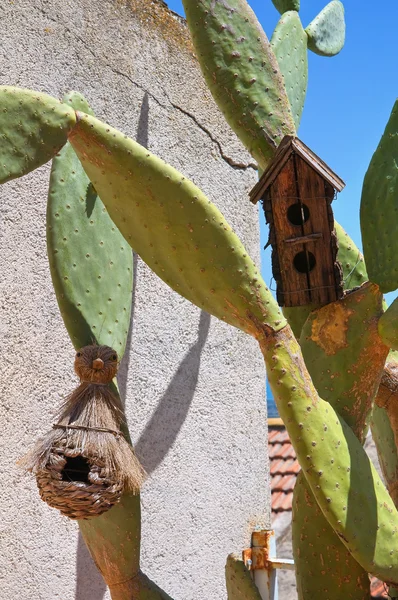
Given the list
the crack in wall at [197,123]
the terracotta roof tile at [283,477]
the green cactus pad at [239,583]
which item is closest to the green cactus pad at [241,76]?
the crack in wall at [197,123]

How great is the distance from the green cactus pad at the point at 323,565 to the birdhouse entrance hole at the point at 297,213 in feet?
2.60

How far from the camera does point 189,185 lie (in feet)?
6.27

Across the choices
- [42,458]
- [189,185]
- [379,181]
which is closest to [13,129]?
[189,185]

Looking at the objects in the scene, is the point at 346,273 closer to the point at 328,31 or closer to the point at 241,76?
the point at 241,76

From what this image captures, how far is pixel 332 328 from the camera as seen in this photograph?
2.28 metres

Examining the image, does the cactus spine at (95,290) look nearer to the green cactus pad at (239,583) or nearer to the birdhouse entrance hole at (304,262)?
the green cactus pad at (239,583)

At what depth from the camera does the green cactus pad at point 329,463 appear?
1.91 m

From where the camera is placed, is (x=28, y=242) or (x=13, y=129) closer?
(x=13, y=129)

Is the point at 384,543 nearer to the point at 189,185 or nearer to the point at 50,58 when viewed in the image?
the point at 189,185

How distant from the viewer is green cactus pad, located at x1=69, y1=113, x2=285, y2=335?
189cm

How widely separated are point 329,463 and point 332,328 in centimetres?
48

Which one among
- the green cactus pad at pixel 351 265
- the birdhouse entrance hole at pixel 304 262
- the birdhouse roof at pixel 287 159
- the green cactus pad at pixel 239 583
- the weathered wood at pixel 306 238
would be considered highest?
the birdhouse roof at pixel 287 159

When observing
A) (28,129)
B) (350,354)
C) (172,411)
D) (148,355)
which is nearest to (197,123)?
(148,355)

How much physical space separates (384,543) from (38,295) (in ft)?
5.08
